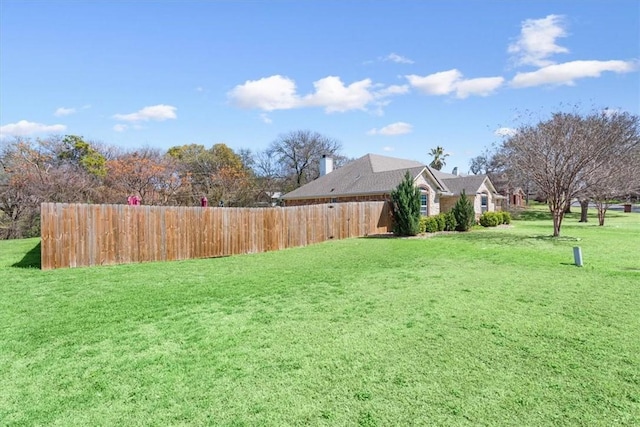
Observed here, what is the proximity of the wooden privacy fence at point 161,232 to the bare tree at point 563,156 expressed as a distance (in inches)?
383

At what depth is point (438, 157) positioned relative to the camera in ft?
181

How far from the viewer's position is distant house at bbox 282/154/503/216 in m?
23.0

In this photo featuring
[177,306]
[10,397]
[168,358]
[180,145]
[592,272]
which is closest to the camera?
[10,397]

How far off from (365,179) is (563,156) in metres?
12.5

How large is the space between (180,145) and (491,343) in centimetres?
3758

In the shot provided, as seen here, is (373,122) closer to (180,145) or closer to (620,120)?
(620,120)

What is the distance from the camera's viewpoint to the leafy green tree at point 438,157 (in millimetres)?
54938

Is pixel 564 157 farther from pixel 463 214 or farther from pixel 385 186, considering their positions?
pixel 385 186

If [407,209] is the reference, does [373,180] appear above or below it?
above

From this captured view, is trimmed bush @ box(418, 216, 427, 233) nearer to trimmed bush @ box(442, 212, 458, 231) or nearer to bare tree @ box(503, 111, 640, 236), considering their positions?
trimmed bush @ box(442, 212, 458, 231)

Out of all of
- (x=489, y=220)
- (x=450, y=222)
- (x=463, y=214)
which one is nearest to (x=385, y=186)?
(x=450, y=222)

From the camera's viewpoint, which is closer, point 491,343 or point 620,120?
point 491,343

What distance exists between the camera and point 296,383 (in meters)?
3.01

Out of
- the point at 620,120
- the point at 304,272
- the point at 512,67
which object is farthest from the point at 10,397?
the point at 620,120
